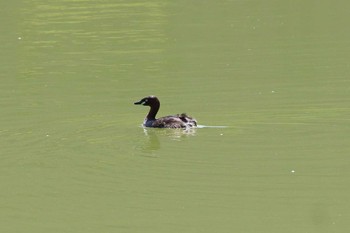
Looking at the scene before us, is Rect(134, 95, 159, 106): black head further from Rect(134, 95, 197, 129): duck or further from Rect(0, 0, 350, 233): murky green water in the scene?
Rect(0, 0, 350, 233): murky green water

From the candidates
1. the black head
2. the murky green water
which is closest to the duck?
the black head

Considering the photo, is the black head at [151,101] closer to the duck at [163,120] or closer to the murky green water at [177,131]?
the duck at [163,120]

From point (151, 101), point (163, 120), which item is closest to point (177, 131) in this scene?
point (163, 120)

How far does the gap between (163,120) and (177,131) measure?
0.42 meters

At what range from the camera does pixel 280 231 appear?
10320 mm

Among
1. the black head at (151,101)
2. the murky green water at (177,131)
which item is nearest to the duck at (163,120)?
the black head at (151,101)

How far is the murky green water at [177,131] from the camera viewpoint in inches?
439

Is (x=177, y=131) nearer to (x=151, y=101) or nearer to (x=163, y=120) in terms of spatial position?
(x=163, y=120)

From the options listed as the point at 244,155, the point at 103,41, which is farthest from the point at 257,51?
the point at 244,155

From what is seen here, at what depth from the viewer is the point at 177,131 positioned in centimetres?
1501

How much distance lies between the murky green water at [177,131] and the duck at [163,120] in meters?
0.12

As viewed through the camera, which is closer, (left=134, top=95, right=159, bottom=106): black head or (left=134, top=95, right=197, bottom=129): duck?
(left=134, top=95, right=197, bottom=129): duck

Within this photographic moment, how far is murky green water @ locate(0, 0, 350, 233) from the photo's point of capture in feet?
36.6

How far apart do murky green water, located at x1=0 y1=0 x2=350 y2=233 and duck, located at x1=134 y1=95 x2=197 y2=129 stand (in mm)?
125
